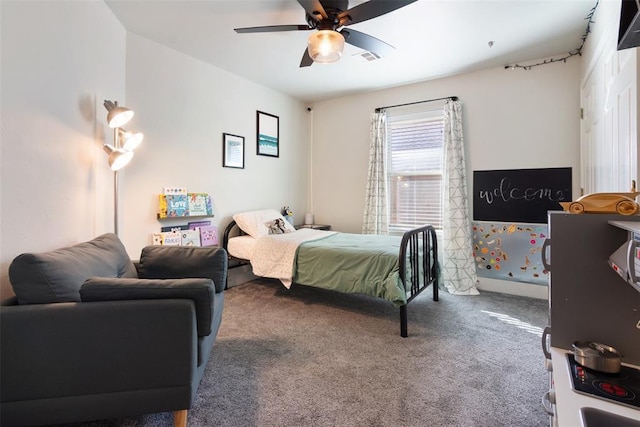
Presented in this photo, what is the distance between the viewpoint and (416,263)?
9.15ft

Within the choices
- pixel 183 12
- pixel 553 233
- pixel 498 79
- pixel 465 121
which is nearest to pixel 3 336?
pixel 553 233

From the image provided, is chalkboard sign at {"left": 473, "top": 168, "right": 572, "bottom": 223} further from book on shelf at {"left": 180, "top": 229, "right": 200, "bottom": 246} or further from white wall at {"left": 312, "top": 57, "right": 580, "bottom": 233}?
book on shelf at {"left": 180, "top": 229, "right": 200, "bottom": 246}

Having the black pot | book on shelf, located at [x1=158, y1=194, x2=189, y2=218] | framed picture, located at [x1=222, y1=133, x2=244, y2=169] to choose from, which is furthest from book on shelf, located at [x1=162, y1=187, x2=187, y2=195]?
the black pot

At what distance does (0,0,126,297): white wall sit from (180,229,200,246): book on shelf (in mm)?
815

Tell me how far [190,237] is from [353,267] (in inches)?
71.6

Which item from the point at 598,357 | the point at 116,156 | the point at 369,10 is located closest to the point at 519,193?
the point at 369,10

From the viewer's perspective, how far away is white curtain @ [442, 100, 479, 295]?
358 centimetres

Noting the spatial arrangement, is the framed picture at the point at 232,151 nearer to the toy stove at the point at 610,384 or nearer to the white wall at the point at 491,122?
the white wall at the point at 491,122

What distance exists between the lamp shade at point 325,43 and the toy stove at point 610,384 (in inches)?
85.0

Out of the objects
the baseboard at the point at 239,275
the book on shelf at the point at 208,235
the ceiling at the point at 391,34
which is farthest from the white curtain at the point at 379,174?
the book on shelf at the point at 208,235

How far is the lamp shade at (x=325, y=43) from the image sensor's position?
82.5 inches

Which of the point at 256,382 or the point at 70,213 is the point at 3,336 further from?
the point at 256,382

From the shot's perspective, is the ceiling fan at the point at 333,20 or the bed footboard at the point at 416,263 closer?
the ceiling fan at the point at 333,20

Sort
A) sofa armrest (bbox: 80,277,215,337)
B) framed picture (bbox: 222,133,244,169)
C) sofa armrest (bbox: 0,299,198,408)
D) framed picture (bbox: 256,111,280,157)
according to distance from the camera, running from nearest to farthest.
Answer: sofa armrest (bbox: 0,299,198,408)
sofa armrest (bbox: 80,277,215,337)
framed picture (bbox: 222,133,244,169)
framed picture (bbox: 256,111,280,157)
